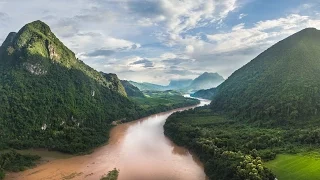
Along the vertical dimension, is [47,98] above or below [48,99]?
above

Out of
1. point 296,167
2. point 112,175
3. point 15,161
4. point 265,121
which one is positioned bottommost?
point 112,175

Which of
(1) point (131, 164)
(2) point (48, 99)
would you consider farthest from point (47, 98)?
(1) point (131, 164)

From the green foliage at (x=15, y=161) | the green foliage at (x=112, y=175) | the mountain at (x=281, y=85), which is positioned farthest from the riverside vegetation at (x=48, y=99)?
the mountain at (x=281, y=85)

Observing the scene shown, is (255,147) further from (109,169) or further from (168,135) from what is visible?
(168,135)

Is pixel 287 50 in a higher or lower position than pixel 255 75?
higher

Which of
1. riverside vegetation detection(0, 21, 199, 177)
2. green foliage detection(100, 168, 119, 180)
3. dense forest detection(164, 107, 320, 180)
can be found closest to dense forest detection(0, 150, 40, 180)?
riverside vegetation detection(0, 21, 199, 177)

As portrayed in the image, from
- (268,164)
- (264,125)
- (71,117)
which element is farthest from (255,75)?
(268,164)

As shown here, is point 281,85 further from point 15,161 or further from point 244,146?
point 15,161
